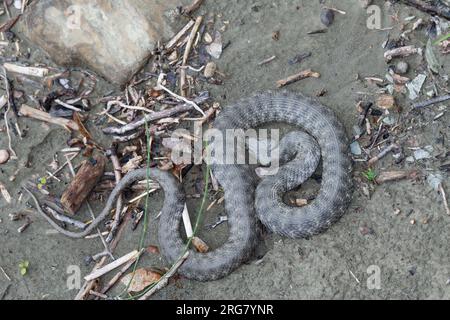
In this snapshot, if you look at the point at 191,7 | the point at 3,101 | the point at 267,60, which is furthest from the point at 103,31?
the point at 267,60

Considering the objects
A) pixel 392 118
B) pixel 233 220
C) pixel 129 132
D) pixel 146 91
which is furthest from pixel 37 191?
pixel 392 118

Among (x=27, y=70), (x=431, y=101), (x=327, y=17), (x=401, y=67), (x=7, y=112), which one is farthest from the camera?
(x=27, y=70)

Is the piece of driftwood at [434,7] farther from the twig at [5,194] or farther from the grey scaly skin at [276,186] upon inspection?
the twig at [5,194]

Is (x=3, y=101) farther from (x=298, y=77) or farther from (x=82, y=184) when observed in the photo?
(x=298, y=77)

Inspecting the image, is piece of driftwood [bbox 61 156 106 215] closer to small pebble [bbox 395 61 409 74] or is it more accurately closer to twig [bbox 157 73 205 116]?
twig [bbox 157 73 205 116]

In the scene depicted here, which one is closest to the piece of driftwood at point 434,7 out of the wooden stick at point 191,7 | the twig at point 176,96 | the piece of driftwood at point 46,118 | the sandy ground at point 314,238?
the sandy ground at point 314,238

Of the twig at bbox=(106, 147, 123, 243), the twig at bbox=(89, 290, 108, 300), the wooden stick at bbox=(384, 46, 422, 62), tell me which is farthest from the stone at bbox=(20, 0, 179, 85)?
the wooden stick at bbox=(384, 46, 422, 62)
